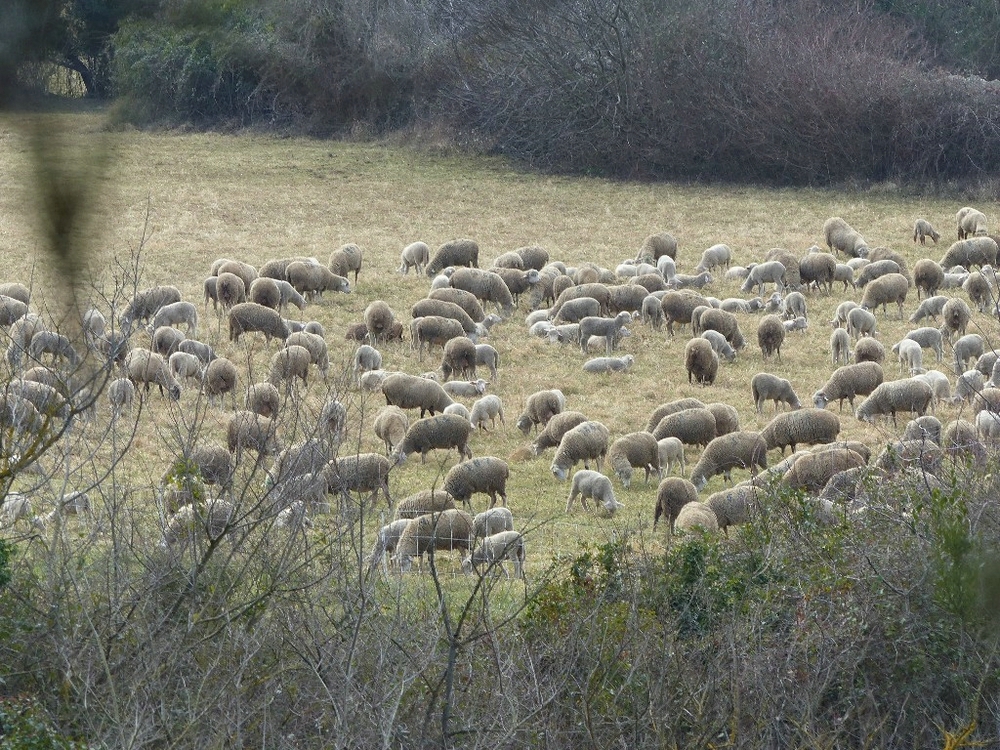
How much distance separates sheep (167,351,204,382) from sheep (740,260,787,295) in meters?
9.55

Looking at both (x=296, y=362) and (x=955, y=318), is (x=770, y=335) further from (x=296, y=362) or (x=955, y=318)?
(x=296, y=362)

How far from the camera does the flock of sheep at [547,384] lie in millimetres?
9258

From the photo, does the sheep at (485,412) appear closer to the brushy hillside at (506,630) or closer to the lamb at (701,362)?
the brushy hillside at (506,630)

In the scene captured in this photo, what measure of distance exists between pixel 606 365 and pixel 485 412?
2.51 m

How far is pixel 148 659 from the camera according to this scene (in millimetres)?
6129

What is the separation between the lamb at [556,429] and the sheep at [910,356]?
4797 millimetres

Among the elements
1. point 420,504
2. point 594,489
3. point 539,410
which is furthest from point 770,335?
point 420,504

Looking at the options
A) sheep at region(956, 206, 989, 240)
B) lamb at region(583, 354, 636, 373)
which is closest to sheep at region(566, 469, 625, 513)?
lamb at region(583, 354, 636, 373)

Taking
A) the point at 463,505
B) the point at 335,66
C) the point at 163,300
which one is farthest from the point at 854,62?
the point at 335,66

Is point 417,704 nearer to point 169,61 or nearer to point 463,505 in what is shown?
point 463,505

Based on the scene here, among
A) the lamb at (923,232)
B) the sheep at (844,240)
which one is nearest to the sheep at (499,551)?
the sheep at (844,240)

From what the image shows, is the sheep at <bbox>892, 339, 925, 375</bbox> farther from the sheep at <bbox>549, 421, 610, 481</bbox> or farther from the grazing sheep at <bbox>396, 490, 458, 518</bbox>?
the grazing sheep at <bbox>396, 490, 458, 518</bbox>

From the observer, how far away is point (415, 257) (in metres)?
21.8

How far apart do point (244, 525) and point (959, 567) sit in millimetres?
5782
